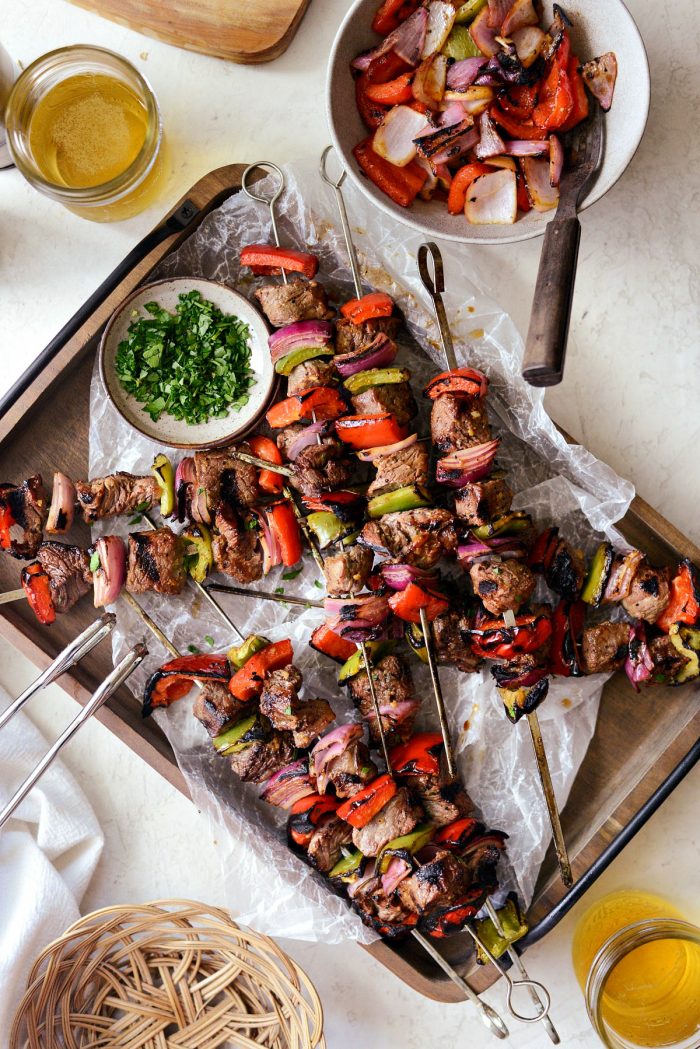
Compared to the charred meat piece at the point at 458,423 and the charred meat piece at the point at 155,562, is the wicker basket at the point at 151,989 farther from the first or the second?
the charred meat piece at the point at 458,423

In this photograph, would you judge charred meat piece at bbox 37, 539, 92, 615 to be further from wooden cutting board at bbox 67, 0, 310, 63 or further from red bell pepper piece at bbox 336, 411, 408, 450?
wooden cutting board at bbox 67, 0, 310, 63

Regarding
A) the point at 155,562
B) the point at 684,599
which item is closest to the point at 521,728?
the point at 684,599

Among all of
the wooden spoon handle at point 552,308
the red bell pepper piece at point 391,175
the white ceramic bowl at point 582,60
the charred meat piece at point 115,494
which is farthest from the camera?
the charred meat piece at point 115,494

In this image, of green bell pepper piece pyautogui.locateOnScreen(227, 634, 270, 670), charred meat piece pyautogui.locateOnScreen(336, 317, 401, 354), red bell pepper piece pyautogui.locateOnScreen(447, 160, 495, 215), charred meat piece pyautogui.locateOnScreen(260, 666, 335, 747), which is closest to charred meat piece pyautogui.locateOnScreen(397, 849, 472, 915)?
charred meat piece pyautogui.locateOnScreen(260, 666, 335, 747)

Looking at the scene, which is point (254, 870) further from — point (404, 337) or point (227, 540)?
point (404, 337)

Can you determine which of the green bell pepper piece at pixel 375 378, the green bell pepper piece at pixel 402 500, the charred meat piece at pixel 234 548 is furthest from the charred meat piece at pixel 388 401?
the charred meat piece at pixel 234 548

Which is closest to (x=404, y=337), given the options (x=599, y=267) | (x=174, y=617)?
(x=599, y=267)
